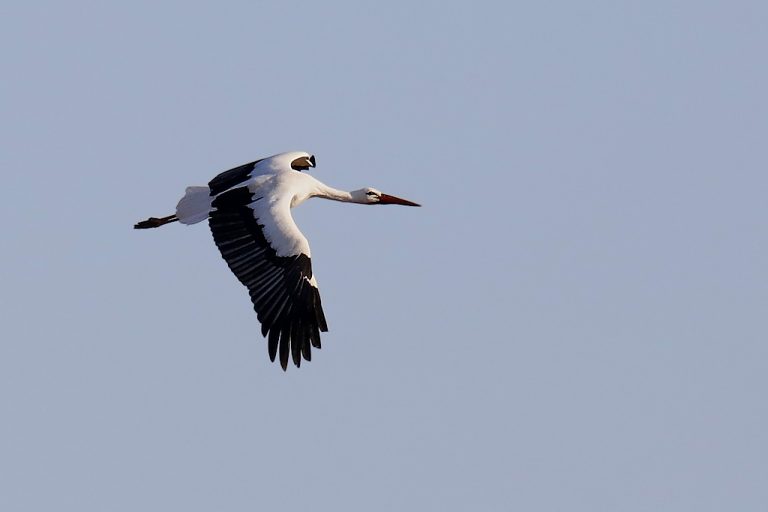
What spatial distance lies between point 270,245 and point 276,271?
307mm

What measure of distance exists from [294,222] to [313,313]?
1.26m

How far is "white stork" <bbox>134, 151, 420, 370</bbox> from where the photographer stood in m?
22.5

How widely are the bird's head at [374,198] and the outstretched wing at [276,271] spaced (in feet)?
9.28

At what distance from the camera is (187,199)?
2452cm

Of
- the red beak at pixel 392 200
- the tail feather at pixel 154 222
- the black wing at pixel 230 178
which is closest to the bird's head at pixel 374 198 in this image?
the red beak at pixel 392 200

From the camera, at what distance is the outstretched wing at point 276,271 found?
22484 mm

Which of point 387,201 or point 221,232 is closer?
point 221,232

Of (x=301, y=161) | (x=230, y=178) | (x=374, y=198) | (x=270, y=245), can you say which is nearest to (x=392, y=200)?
(x=374, y=198)

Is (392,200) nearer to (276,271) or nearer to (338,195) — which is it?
(338,195)

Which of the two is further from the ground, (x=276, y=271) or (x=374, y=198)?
(x=374, y=198)

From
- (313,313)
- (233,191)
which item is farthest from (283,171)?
(313,313)

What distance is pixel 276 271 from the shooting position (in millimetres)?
22797

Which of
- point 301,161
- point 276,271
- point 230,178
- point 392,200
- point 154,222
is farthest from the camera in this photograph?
point 392,200

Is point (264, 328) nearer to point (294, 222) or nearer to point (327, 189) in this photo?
point (294, 222)
